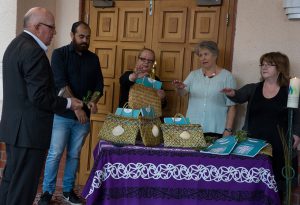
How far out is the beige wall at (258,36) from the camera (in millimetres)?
2961

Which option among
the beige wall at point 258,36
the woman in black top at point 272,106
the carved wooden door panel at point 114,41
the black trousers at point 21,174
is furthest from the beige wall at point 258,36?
the black trousers at point 21,174

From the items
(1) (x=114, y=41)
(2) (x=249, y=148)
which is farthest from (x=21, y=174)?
(1) (x=114, y=41)

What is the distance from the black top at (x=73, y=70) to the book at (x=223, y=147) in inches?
46.0

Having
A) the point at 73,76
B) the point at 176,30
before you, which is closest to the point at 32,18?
the point at 73,76

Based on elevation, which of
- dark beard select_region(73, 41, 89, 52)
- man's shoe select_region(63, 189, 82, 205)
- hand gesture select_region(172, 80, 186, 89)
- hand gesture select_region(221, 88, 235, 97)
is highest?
dark beard select_region(73, 41, 89, 52)

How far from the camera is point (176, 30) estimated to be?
339cm

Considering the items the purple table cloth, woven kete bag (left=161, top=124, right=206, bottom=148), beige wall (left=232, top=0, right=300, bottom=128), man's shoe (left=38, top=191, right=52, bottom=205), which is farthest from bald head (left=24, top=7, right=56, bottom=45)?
beige wall (left=232, top=0, right=300, bottom=128)

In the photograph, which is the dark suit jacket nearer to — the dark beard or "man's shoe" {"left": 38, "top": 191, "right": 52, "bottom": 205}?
the dark beard

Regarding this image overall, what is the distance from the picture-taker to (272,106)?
8.20ft

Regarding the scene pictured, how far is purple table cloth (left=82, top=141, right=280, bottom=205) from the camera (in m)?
2.06

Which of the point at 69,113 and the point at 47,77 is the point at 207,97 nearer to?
the point at 69,113

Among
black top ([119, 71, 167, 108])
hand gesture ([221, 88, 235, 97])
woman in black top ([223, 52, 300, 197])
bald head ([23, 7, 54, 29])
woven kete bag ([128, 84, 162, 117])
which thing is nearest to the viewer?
bald head ([23, 7, 54, 29])

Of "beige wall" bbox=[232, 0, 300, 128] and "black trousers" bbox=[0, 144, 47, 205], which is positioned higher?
"beige wall" bbox=[232, 0, 300, 128]

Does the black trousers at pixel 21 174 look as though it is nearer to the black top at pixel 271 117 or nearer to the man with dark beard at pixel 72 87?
the man with dark beard at pixel 72 87
